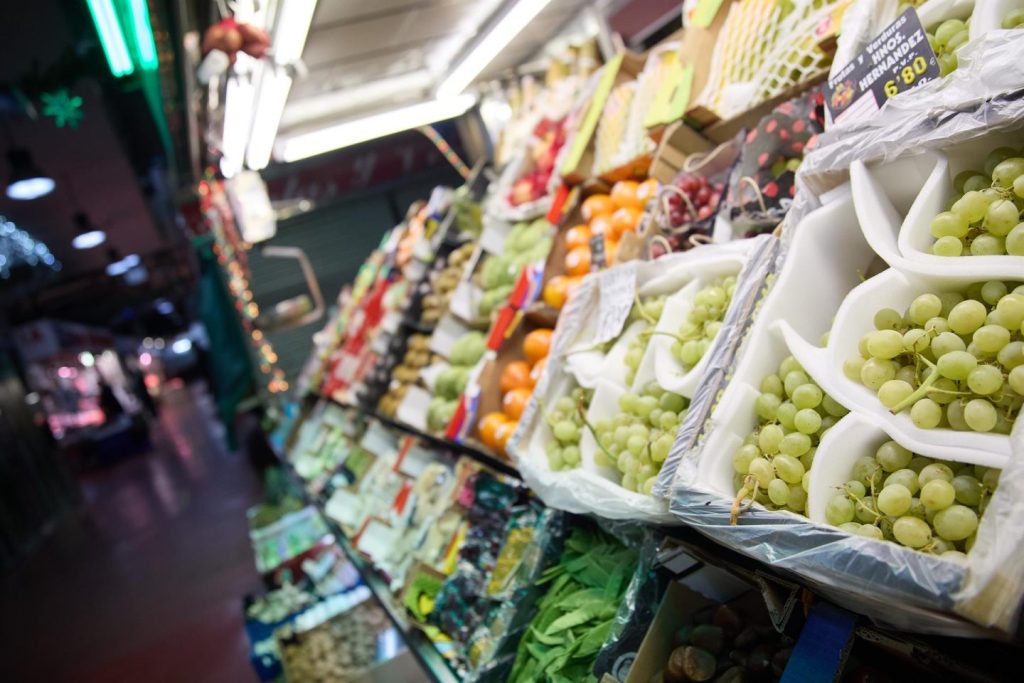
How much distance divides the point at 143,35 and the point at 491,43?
2191 mm

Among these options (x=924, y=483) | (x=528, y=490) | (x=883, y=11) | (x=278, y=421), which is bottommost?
(x=278, y=421)

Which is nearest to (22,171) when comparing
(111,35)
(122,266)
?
(111,35)

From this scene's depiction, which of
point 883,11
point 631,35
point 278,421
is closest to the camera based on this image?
point 883,11

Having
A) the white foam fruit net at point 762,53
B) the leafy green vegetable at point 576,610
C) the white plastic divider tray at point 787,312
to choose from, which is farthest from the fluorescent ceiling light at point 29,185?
the white plastic divider tray at point 787,312

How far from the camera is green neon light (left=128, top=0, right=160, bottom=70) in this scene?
332cm

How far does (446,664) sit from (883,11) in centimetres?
218

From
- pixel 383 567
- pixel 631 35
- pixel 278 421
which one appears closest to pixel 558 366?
pixel 383 567

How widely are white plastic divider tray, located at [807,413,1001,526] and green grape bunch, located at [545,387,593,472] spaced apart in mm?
808

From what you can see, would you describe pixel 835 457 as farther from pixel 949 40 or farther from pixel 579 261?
pixel 579 261

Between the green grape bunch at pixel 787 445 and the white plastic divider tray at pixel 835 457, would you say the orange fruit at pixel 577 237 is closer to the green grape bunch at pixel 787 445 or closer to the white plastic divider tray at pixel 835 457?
the green grape bunch at pixel 787 445

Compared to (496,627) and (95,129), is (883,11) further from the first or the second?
(95,129)

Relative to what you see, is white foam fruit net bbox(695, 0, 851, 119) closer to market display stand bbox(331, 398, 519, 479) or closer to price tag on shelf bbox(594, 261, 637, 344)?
price tag on shelf bbox(594, 261, 637, 344)

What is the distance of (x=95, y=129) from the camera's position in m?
7.72

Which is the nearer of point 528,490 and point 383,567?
point 528,490
